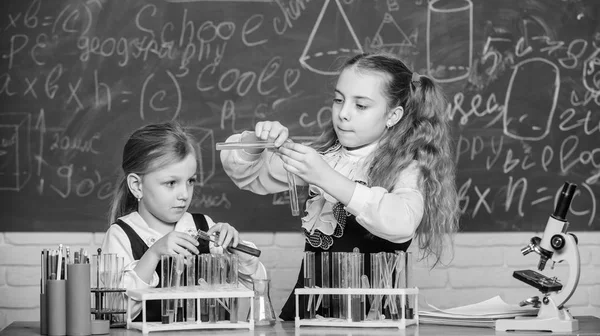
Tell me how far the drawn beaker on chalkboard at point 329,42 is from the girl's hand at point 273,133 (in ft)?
5.14

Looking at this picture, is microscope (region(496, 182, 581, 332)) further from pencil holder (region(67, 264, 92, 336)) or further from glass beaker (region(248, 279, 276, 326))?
pencil holder (region(67, 264, 92, 336))

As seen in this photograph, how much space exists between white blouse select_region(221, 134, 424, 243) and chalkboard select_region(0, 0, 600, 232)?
1.04 metres

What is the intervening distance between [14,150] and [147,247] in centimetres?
142

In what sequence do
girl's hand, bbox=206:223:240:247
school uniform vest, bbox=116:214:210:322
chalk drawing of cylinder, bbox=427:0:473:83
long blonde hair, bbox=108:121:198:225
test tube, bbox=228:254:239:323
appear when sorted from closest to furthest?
test tube, bbox=228:254:239:323 → school uniform vest, bbox=116:214:210:322 → girl's hand, bbox=206:223:240:247 → long blonde hair, bbox=108:121:198:225 → chalk drawing of cylinder, bbox=427:0:473:83

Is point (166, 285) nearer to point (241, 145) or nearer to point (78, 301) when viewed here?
point (78, 301)

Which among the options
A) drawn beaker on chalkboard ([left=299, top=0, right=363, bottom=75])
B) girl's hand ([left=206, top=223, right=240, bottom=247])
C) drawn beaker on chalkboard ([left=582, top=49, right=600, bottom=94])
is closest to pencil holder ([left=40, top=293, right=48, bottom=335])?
girl's hand ([left=206, top=223, right=240, bottom=247])

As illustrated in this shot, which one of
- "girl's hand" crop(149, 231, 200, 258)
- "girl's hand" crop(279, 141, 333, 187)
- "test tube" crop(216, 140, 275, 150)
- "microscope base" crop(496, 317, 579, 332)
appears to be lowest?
"microscope base" crop(496, 317, 579, 332)

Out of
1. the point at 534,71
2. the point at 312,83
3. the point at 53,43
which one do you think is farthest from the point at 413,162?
the point at 53,43

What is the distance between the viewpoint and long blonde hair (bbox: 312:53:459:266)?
7.23 ft

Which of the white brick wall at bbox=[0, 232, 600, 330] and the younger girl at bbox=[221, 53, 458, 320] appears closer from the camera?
the younger girl at bbox=[221, 53, 458, 320]

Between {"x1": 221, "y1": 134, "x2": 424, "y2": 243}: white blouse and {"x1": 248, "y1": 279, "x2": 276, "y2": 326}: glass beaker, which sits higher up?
{"x1": 221, "y1": 134, "x2": 424, "y2": 243}: white blouse

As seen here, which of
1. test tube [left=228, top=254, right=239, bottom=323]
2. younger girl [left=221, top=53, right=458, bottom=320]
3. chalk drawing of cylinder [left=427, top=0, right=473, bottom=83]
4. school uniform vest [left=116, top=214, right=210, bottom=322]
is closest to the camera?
test tube [left=228, top=254, right=239, bottom=323]

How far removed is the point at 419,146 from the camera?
228cm

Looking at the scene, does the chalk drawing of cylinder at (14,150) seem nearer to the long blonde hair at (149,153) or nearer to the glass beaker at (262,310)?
the long blonde hair at (149,153)
